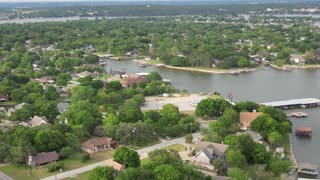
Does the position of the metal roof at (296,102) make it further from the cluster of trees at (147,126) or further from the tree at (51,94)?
the tree at (51,94)

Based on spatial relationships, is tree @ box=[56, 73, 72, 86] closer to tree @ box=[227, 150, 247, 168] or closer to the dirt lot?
the dirt lot

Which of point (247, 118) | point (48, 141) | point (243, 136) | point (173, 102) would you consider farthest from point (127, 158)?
point (173, 102)

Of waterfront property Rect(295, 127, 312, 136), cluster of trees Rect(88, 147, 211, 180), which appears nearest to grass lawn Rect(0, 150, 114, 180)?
cluster of trees Rect(88, 147, 211, 180)

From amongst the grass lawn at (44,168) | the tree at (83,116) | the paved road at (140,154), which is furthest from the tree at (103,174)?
the tree at (83,116)

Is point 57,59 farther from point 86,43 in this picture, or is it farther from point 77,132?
point 77,132

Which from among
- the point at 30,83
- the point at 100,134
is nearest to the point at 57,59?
the point at 30,83
